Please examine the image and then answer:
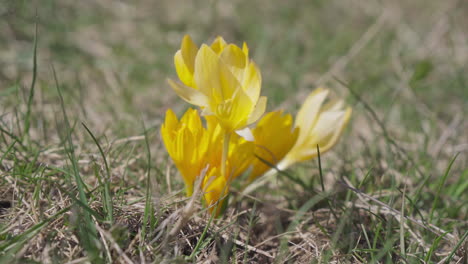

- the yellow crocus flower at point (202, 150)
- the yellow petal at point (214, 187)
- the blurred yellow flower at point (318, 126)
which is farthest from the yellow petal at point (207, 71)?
the blurred yellow flower at point (318, 126)

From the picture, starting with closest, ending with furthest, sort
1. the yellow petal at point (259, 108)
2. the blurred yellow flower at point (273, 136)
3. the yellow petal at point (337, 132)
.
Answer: the yellow petal at point (259, 108) < the blurred yellow flower at point (273, 136) < the yellow petal at point (337, 132)

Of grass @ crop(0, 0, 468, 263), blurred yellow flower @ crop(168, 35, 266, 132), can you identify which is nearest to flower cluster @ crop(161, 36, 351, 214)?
Answer: blurred yellow flower @ crop(168, 35, 266, 132)

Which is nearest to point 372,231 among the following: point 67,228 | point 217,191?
point 217,191

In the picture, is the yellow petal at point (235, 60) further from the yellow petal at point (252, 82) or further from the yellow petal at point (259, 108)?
the yellow petal at point (259, 108)

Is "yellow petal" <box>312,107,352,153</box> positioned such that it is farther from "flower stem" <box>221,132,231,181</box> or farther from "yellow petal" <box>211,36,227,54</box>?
"yellow petal" <box>211,36,227,54</box>

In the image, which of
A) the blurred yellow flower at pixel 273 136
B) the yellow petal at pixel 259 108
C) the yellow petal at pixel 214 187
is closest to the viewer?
the yellow petal at pixel 259 108

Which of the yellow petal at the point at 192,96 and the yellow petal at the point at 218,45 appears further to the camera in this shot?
the yellow petal at the point at 218,45

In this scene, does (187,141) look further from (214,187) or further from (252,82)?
(252,82)
